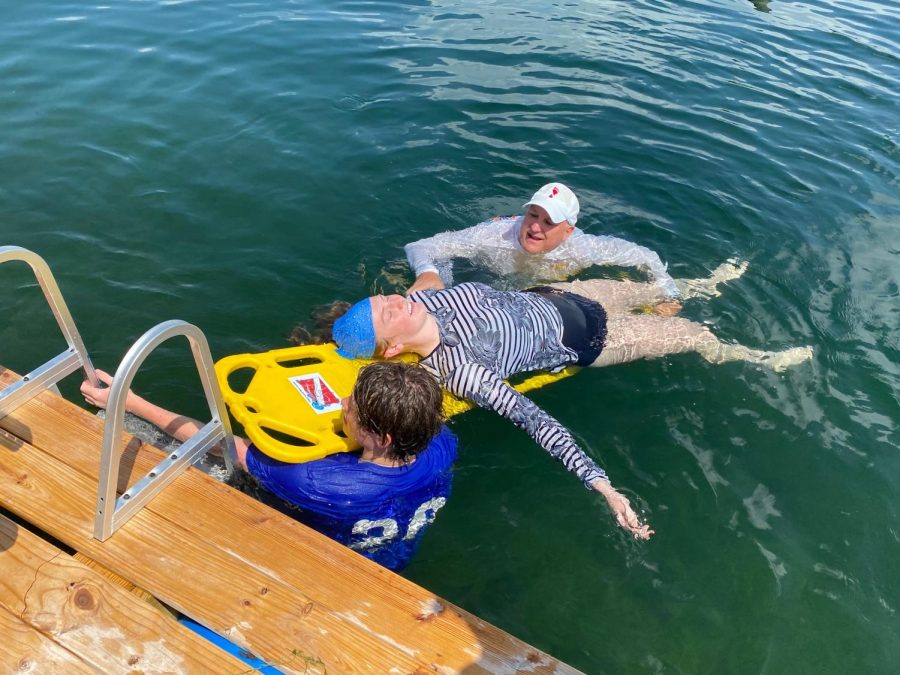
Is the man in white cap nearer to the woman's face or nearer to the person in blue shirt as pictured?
the woman's face

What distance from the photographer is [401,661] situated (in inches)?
110

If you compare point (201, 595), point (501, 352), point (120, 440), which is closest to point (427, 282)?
point (501, 352)

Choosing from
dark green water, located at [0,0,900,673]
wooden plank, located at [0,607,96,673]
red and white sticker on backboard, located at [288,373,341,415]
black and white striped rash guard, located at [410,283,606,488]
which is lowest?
dark green water, located at [0,0,900,673]

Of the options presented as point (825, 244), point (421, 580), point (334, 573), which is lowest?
point (421, 580)

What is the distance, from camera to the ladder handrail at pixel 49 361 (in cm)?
339

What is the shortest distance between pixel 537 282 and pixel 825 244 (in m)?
3.53

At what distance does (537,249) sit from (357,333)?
253 centimetres

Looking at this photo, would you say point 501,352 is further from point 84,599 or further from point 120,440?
point 84,599

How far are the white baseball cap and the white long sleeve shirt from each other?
1.99 ft

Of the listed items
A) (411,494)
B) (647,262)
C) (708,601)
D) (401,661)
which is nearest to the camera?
(401,661)

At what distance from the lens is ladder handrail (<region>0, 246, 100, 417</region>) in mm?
3389

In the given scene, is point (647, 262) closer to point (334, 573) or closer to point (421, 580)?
point (421, 580)

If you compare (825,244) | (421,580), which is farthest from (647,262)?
(421,580)

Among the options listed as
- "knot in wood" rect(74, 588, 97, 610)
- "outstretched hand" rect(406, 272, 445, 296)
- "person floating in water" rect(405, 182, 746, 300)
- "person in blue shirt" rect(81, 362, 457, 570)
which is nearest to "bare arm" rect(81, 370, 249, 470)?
"person in blue shirt" rect(81, 362, 457, 570)
